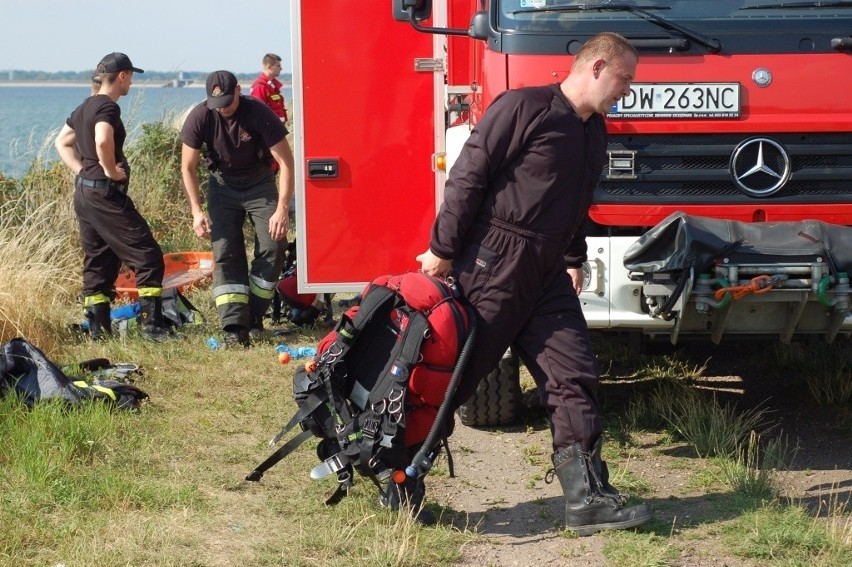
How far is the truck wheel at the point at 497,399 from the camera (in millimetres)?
5828

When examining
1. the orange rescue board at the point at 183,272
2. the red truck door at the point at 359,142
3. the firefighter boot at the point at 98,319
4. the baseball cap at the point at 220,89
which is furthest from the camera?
the orange rescue board at the point at 183,272

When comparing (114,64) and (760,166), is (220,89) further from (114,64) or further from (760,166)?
(760,166)

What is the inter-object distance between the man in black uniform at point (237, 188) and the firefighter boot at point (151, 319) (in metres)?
0.40

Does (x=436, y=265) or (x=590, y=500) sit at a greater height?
(x=436, y=265)

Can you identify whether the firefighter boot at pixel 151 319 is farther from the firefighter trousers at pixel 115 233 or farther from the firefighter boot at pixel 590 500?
the firefighter boot at pixel 590 500

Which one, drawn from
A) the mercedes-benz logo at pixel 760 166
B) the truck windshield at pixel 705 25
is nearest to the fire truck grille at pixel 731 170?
the mercedes-benz logo at pixel 760 166

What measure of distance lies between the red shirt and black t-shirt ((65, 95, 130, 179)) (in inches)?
218

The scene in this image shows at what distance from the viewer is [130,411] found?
604 cm

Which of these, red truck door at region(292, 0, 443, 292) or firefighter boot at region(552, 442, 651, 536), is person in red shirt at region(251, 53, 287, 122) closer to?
red truck door at region(292, 0, 443, 292)

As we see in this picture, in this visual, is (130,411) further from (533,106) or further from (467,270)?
(533,106)

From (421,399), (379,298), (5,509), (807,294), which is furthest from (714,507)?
(5,509)

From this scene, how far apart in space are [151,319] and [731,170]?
14.0 ft

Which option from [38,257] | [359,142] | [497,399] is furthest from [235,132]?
[497,399]

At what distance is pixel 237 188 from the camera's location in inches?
318
